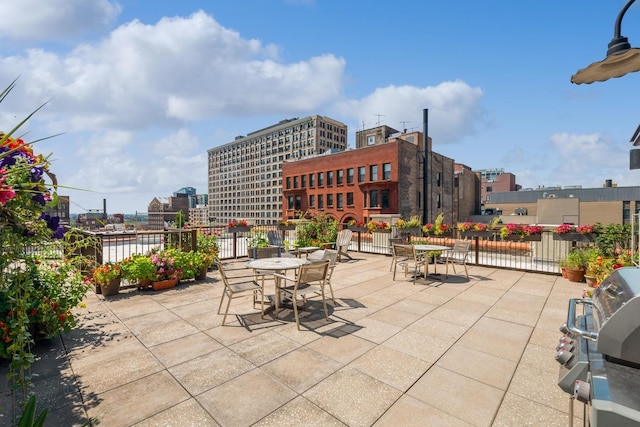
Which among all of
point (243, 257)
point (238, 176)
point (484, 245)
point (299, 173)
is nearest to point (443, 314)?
point (243, 257)

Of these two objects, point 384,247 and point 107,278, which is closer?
point 107,278

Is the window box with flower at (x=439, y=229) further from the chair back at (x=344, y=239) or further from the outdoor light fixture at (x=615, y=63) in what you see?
the outdoor light fixture at (x=615, y=63)

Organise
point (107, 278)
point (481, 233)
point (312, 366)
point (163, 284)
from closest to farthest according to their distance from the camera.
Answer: point (312, 366) → point (107, 278) → point (163, 284) → point (481, 233)

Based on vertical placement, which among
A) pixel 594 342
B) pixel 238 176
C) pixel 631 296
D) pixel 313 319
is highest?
pixel 238 176

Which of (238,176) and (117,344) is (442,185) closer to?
(117,344)

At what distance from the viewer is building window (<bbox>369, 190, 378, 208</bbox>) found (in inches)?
1247

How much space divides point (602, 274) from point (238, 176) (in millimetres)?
115859

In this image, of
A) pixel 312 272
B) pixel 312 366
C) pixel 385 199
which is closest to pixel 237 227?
pixel 312 272

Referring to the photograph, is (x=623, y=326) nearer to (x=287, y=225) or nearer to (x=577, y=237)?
(x=577, y=237)

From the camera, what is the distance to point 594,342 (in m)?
1.65

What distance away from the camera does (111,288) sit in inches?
251

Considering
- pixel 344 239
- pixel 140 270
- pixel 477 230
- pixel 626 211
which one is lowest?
pixel 140 270

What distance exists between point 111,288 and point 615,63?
8802mm

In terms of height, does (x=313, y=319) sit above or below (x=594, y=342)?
below
